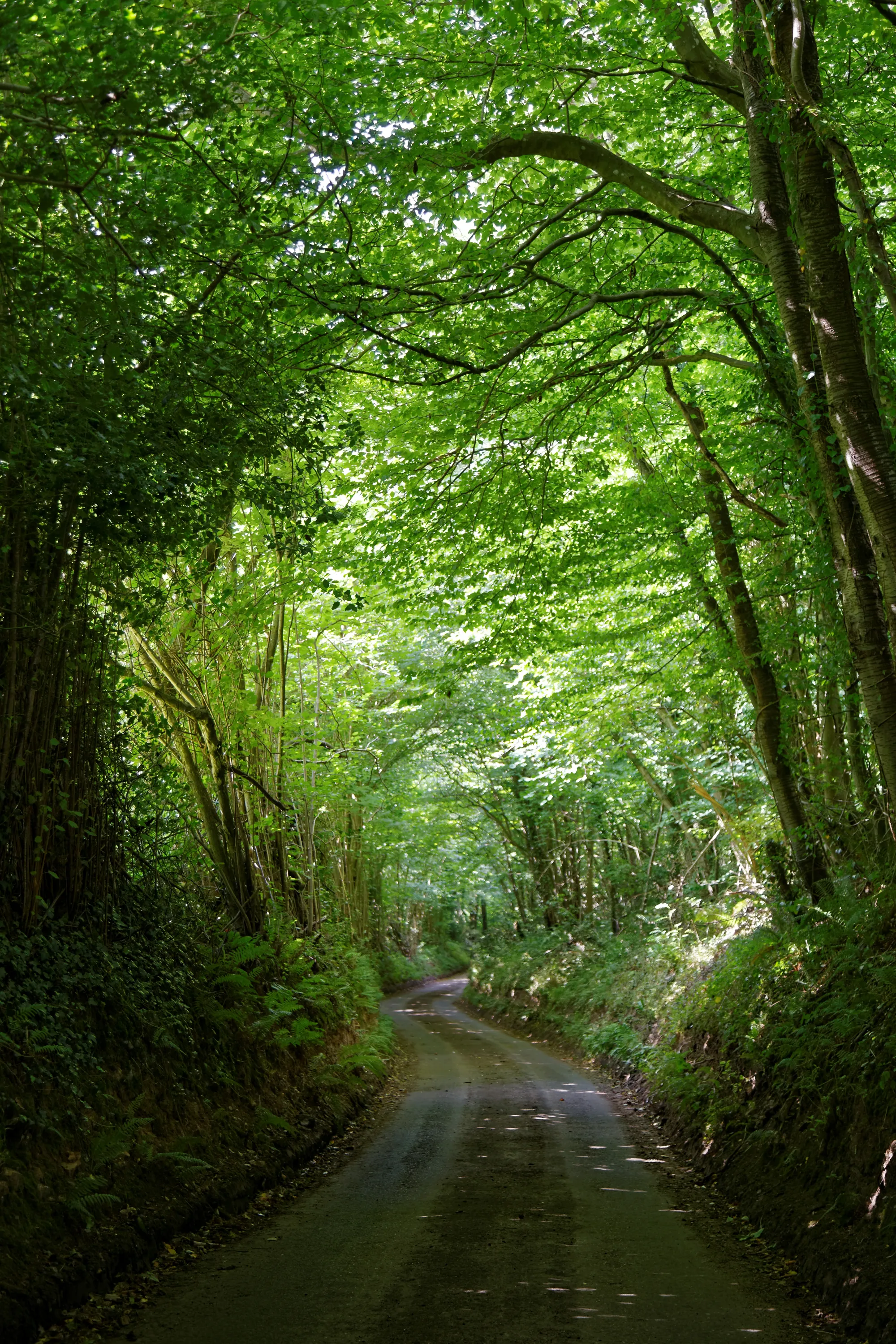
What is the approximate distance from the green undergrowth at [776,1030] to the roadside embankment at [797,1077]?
0.02 metres

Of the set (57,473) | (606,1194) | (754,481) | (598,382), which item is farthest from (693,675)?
(57,473)

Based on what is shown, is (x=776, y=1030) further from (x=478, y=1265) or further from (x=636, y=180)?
(x=636, y=180)

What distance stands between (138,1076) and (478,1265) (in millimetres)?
2575

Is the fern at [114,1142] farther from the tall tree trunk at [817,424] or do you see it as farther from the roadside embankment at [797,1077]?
the tall tree trunk at [817,424]

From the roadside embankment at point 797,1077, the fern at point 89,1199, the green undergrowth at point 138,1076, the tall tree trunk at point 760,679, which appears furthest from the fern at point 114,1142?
the tall tree trunk at point 760,679

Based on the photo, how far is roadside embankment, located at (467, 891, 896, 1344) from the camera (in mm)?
5117

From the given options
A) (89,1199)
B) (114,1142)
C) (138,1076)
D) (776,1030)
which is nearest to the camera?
(89,1199)

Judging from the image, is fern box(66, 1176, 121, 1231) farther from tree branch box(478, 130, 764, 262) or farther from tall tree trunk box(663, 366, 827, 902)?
tree branch box(478, 130, 764, 262)

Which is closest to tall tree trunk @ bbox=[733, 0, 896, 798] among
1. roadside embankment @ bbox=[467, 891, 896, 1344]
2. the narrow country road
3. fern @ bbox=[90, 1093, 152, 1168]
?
roadside embankment @ bbox=[467, 891, 896, 1344]

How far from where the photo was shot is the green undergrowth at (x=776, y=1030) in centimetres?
587

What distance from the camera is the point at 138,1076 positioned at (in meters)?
6.58

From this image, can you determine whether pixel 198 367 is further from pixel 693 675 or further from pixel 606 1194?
pixel 693 675

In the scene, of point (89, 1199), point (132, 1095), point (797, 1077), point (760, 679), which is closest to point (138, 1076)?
point (132, 1095)

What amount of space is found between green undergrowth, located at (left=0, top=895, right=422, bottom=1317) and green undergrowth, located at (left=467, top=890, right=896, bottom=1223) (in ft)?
11.9
